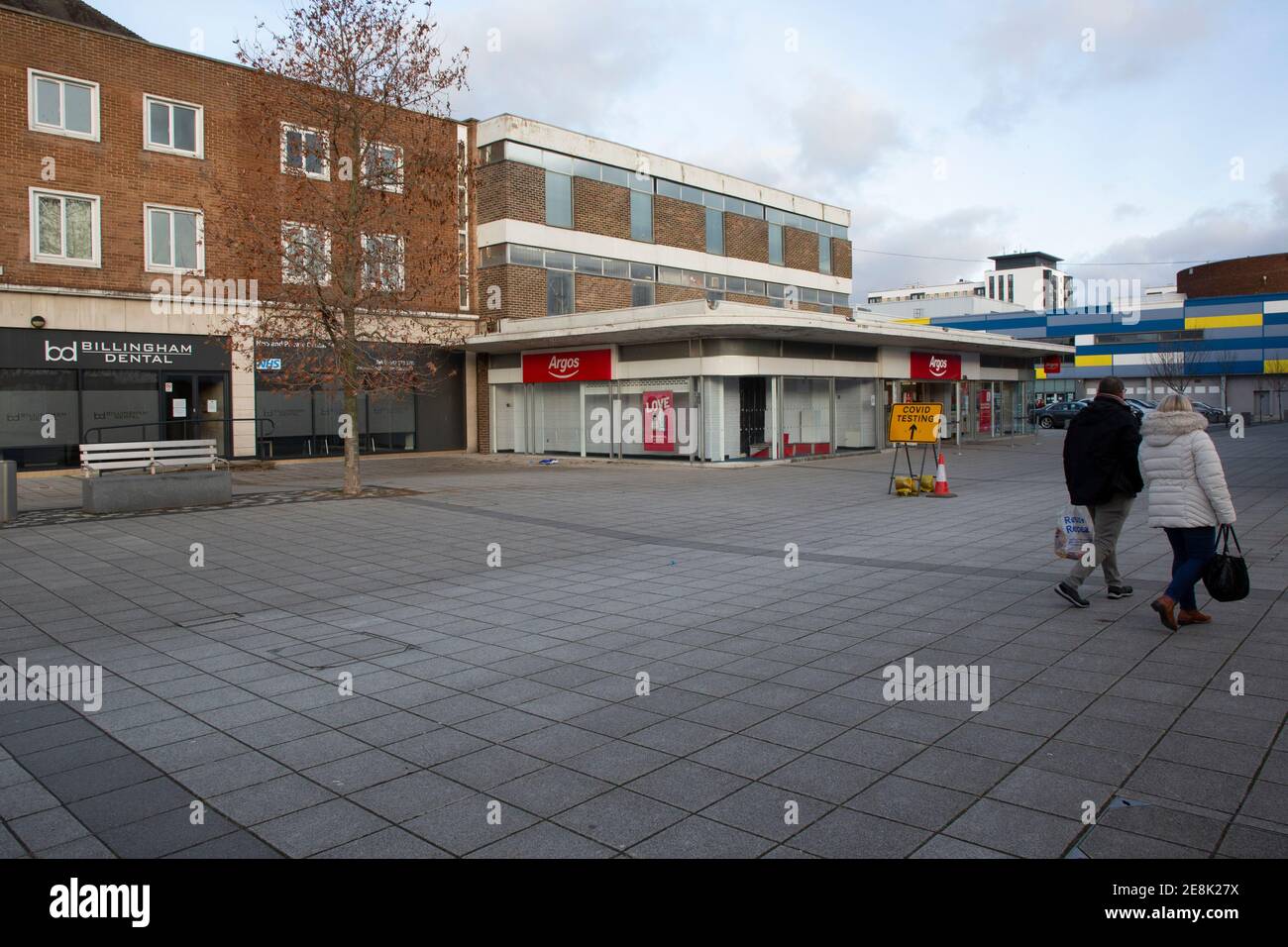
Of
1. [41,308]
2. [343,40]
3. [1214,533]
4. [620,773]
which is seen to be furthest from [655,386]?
[620,773]

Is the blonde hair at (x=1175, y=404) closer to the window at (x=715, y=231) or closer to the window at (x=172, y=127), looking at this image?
the window at (x=172, y=127)

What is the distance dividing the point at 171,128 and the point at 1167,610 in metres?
25.9

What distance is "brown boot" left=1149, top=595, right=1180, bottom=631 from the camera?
672 centimetres

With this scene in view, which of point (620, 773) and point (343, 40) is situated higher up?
point (343, 40)

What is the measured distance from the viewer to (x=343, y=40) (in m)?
17.3

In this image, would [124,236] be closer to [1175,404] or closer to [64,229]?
[64,229]

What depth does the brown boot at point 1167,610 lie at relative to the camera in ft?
22.0

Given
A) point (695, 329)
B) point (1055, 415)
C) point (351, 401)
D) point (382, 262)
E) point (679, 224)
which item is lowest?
point (351, 401)

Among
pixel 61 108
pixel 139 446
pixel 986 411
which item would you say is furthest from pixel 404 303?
pixel 986 411

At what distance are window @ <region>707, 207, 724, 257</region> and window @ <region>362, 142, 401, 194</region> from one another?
64.5ft

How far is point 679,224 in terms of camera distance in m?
35.2
